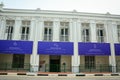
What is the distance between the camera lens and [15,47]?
1812 centimetres

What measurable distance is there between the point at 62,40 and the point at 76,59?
134 inches

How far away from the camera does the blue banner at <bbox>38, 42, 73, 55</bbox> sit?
60.1 ft

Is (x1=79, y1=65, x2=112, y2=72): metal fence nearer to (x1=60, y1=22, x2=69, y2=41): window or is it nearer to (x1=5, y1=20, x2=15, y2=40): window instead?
(x1=60, y1=22, x2=69, y2=41): window

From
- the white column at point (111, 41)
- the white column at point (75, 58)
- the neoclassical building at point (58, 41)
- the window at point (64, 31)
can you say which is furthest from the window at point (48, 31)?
the white column at point (111, 41)

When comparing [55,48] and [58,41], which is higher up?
[58,41]

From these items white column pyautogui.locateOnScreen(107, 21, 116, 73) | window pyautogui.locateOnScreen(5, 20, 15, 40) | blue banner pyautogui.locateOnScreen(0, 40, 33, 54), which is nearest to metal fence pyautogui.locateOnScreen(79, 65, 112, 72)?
white column pyautogui.locateOnScreen(107, 21, 116, 73)

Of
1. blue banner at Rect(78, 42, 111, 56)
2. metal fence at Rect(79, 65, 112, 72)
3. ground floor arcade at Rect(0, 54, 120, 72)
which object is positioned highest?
blue banner at Rect(78, 42, 111, 56)

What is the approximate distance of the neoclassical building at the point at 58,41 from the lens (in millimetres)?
18469

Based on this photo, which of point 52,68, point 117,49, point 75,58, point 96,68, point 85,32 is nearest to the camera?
point 75,58

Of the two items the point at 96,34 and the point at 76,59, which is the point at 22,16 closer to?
the point at 76,59

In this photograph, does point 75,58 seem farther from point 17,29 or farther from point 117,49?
point 17,29

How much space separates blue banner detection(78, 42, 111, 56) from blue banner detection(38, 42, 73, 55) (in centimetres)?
154

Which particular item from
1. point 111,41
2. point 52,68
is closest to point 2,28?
point 52,68

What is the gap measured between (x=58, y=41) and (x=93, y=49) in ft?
16.5
